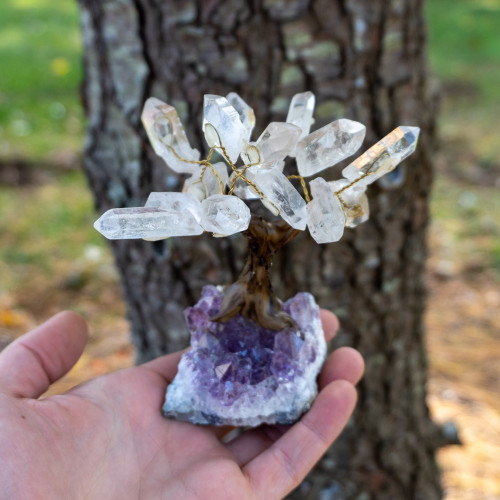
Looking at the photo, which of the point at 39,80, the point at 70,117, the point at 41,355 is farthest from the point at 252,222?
the point at 39,80

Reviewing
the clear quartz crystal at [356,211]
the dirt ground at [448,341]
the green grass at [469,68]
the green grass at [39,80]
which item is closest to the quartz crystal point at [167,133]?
the clear quartz crystal at [356,211]

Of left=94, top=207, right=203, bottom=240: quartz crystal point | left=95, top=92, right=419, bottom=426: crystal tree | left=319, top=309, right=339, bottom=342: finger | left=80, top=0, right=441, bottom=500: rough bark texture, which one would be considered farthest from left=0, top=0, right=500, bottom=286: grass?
left=94, top=207, right=203, bottom=240: quartz crystal point

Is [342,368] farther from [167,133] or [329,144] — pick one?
[167,133]

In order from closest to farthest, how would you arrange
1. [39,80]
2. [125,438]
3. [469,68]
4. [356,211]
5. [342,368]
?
1. [356,211]
2. [125,438]
3. [342,368]
4. [39,80]
5. [469,68]

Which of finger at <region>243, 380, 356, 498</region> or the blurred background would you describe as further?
the blurred background

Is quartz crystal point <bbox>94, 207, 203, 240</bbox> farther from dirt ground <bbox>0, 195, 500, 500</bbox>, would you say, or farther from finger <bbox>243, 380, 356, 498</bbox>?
dirt ground <bbox>0, 195, 500, 500</bbox>

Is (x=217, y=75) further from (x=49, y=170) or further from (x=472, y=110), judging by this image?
(x=472, y=110)

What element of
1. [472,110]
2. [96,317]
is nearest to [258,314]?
[96,317]

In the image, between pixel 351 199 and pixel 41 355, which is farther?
pixel 41 355
